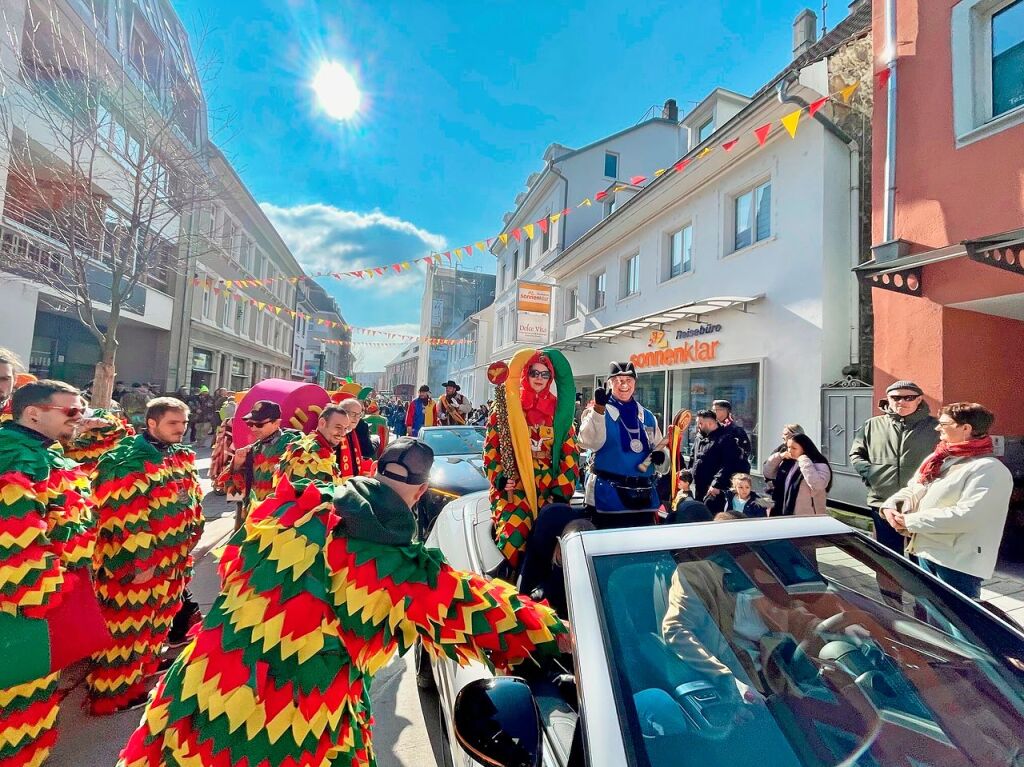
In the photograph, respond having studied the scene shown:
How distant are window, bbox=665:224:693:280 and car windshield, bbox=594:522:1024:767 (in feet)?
30.0

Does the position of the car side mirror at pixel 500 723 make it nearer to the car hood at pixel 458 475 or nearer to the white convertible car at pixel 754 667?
the white convertible car at pixel 754 667

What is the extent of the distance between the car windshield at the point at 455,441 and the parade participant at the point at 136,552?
3.82 metres

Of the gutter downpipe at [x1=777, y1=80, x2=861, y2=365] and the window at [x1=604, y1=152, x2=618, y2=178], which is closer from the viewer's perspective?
the gutter downpipe at [x1=777, y1=80, x2=861, y2=365]

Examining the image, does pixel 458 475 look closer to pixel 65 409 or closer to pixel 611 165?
pixel 65 409

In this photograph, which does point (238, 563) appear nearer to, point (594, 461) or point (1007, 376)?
point (594, 461)

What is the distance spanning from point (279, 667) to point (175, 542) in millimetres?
2293

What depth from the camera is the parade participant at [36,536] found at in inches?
75.9

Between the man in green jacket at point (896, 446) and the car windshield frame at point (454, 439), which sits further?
the car windshield frame at point (454, 439)

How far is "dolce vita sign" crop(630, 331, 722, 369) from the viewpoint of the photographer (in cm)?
910

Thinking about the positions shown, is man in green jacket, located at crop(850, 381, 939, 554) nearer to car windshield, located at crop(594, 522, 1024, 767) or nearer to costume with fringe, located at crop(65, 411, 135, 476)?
car windshield, located at crop(594, 522, 1024, 767)

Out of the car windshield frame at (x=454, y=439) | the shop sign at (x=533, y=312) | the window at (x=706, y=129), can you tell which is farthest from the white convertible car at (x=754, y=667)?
the shop sign at (x=533, y=312)

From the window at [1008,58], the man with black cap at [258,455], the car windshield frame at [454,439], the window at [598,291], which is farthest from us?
the window at [598,291]

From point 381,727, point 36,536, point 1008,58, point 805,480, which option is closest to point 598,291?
point 1008,58

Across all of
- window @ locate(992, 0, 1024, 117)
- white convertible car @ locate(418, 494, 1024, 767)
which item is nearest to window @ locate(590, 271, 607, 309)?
window @ locate(992, 0, 1024, 117)
